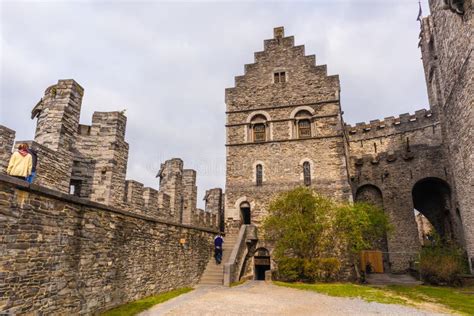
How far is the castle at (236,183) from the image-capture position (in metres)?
Result: 6.85

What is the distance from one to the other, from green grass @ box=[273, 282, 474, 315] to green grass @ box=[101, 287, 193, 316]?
17.5 ft

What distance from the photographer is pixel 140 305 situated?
905 centimetres

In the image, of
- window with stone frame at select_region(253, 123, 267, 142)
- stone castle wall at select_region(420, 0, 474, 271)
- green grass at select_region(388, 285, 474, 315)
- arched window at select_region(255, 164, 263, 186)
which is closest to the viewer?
green grass at select_region(388, 285, 474, 315)

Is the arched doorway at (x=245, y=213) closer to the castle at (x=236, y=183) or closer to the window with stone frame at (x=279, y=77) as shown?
the castle at (x=236, y=183)

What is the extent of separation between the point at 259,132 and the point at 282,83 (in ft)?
11.6

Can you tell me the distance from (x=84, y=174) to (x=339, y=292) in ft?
32.5

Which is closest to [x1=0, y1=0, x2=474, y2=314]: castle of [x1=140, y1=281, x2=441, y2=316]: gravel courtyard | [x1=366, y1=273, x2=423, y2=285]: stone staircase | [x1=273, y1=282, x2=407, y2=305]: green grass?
[x1=140, y1=281, x2=441, y2=316]: gravel courtyard

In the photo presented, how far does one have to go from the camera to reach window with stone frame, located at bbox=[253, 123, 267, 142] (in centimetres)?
2006

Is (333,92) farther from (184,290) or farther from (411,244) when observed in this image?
(184,290)

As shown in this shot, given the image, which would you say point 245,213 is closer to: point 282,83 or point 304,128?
point 304,128

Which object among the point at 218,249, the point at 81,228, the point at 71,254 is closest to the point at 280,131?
the point at 218,249

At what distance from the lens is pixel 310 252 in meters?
15.1

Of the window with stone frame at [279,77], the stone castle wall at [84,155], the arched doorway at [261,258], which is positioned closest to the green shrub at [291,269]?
the arched doorway at [261,258]

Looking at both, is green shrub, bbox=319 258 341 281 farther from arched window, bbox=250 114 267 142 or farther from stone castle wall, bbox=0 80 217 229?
arched window, bbox=250 114 267 142
